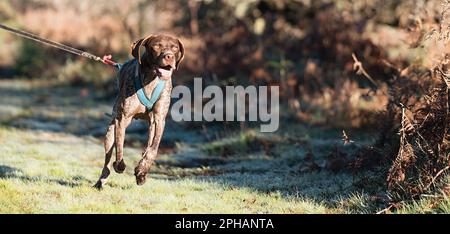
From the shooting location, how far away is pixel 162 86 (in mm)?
6461

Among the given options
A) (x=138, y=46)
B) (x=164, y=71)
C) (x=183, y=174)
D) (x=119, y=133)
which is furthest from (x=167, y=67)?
(x=183, y=174)

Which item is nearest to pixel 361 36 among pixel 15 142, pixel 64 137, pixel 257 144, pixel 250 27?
pixel 250 27

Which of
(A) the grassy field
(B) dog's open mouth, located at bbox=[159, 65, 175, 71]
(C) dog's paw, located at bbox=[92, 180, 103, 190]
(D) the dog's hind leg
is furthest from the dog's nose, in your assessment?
(C) dog's paw, located at bbox=[92, 180, 103, 190]

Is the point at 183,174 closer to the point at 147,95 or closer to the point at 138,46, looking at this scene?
the point at 147,95

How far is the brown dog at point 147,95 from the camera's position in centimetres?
623

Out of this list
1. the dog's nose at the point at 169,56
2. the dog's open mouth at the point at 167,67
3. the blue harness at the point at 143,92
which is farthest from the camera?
the blue harness at the point at 143,92

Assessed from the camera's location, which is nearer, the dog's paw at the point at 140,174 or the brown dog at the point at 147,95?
the brown dog at the point at 147,95

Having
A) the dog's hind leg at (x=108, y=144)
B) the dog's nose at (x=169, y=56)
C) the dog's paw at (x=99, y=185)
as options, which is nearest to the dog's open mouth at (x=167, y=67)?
the dog's nose at (x=169, y=56)

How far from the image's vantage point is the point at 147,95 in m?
6.46

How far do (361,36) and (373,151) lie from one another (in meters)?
6.72

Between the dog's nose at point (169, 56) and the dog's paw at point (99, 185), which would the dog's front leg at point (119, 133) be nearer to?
the dog's paw at point (99, 185)

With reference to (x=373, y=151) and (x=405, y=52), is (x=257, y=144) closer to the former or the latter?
(x=373, y=151)

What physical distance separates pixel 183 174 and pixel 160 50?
2.48m
